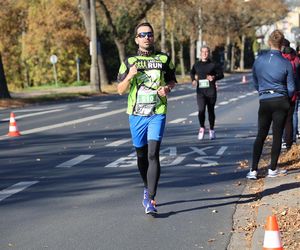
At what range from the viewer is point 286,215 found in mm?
6398

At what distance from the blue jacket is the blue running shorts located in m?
2.34

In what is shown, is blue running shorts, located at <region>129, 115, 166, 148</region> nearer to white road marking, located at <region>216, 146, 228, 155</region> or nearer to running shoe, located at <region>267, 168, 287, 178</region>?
running shoe, located at <region>267, 168, 287, 178</region>

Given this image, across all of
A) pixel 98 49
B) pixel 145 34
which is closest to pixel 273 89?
pixel 145 34

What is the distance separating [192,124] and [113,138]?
3.66 metres

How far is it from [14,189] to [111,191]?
4.13 feet

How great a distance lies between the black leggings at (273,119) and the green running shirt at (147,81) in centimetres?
236

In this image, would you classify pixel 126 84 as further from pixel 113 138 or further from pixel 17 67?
pixel 17 67

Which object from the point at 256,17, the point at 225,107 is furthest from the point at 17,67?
the point at 225,107

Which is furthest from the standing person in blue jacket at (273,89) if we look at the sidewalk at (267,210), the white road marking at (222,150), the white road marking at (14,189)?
the white road marking at (14,189)

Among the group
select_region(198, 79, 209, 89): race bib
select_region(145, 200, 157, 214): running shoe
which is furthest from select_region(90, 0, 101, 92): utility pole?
select_region(145, 200, 157, 214): running shoe

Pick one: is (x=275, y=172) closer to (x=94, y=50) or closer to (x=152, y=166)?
(x=152, y=166)

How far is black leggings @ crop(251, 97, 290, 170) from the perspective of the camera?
28.3 feet

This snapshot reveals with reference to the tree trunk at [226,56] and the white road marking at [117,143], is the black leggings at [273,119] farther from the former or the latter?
the tree trunk at [226,56]

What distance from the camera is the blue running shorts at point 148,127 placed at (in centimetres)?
671
